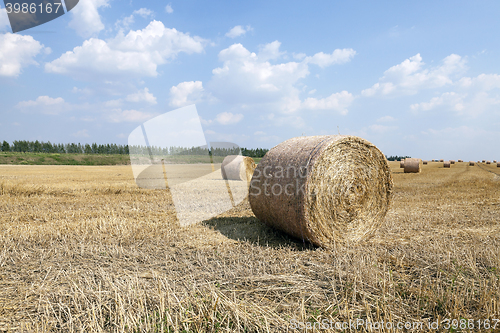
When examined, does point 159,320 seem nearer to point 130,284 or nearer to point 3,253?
point 130,284

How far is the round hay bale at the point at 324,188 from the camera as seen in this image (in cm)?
469

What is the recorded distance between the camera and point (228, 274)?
3.58m

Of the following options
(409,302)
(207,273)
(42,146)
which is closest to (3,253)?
(207,273)

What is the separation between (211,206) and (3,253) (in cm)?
482

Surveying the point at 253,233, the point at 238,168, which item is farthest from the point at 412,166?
the point at 253,233

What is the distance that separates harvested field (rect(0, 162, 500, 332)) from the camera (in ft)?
8.81

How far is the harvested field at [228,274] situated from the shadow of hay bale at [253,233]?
0.02m

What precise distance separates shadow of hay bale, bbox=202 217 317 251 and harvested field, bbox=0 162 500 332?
0.02 metres

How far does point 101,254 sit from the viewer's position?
446cm

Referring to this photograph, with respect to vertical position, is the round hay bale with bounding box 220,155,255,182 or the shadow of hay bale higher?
the round hay bale with bounding box 220,155,255,182

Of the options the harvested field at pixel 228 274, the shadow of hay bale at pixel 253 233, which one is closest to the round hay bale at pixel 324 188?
the shadow of hay bale at pixel 253 233

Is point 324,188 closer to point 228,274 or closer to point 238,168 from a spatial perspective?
point 228,274

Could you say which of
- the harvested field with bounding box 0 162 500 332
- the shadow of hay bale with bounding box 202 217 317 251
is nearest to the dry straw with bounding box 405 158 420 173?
the harvested field with bounding box 0 162 500 332

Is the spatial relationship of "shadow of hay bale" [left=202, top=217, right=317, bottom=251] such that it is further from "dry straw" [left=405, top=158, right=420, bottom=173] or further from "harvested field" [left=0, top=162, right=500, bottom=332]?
"dry straw" [left=405, top=158, right=420, bottom=173]
